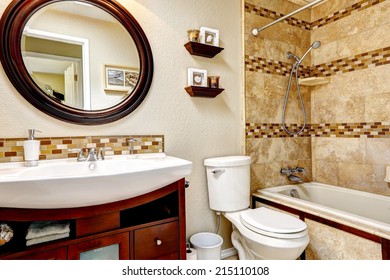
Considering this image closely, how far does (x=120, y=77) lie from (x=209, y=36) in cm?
78

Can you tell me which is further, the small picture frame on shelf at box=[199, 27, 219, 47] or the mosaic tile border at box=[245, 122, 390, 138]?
the mosaic tile border at box=[245, 122, 390, 138]

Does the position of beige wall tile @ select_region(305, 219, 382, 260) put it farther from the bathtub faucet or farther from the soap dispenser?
the soap dispenser

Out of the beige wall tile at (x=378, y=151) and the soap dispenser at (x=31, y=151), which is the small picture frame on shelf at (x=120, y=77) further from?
the beige wall tile at (x=378, y=151)

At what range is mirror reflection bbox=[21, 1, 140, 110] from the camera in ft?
4.23

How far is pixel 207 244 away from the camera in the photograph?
1.72m

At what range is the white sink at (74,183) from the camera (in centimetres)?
85

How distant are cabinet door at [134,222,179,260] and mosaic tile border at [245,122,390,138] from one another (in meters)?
1.08

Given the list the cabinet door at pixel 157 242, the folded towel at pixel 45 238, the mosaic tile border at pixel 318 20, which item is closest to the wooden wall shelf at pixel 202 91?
the mosaic tile border at pixel 318 20

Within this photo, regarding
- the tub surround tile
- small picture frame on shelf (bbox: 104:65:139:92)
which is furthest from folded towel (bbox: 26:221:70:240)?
the tub surround tile

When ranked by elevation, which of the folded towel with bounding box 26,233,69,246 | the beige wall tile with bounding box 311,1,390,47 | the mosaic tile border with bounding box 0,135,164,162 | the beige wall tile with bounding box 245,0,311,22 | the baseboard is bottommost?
the baseboard

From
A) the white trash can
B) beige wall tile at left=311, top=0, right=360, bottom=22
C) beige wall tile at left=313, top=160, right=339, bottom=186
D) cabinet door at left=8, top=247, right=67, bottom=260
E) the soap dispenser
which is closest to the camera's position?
cabinet door at left=8, top=247, right=67, bottom=260

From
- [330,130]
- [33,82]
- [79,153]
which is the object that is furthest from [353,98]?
[33,82]

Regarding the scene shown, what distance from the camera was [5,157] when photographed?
3.94 feet
